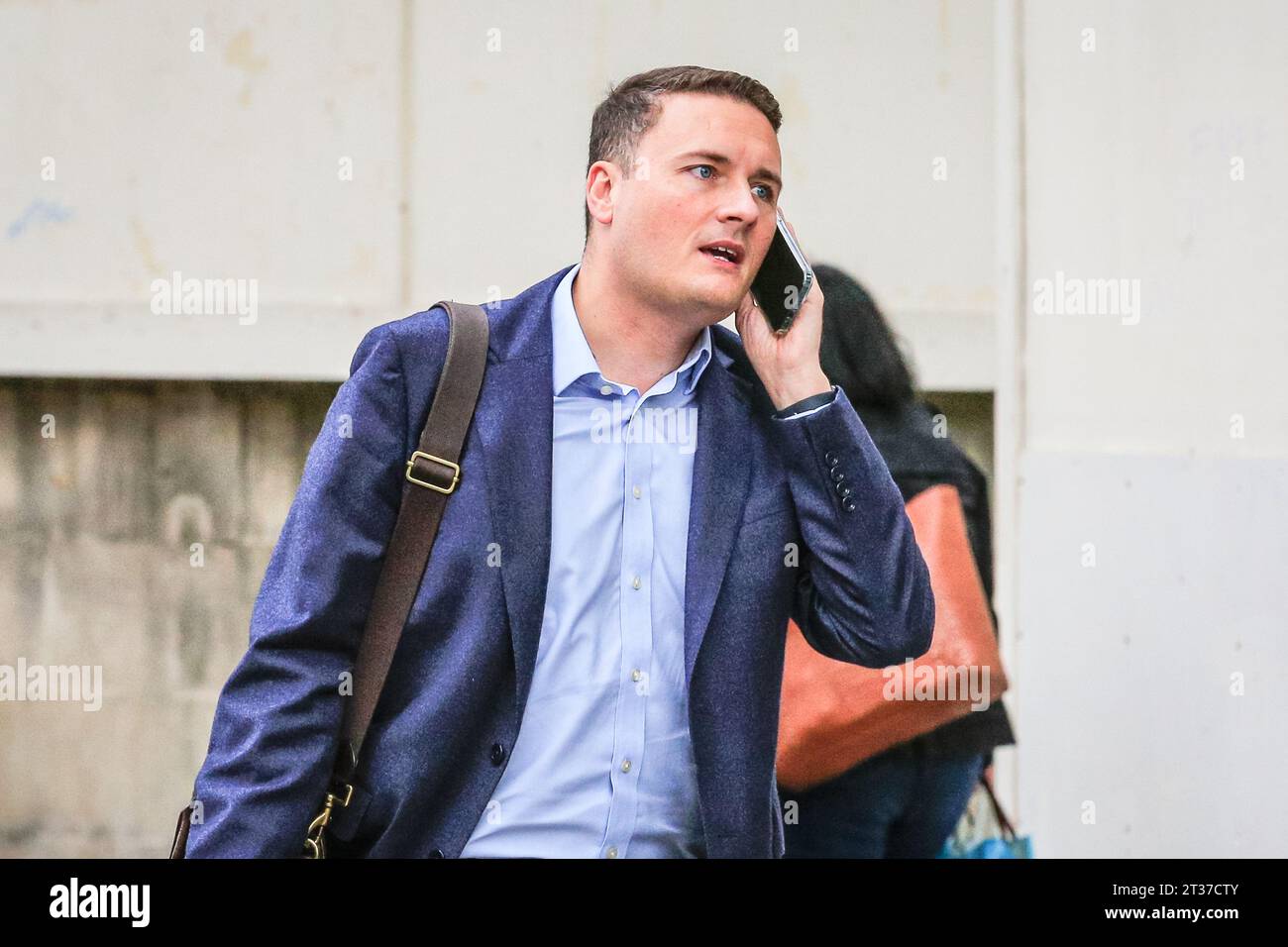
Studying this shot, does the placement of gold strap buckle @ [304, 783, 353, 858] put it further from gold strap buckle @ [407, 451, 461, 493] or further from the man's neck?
the man's neck

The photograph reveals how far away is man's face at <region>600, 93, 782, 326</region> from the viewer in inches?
86.4

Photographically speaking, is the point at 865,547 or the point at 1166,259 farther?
the point at 1166,259

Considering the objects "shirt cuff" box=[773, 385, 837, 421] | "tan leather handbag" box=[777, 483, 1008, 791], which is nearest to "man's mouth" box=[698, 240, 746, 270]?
"shirt cuff" box=[773, 385, 837, 421]

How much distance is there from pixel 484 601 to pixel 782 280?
753 mm

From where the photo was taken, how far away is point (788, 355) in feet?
7.47

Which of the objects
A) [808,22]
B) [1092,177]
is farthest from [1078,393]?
[808,22]

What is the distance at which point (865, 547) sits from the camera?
2.19m

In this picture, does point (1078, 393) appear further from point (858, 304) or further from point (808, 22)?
point (808, 22)

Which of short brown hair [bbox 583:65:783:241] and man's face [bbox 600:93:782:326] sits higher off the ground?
short brown hair [bbox 583:65:783:241]

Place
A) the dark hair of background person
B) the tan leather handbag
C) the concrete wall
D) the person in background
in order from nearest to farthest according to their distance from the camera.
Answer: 1. the tan leather handbag
2. the person in background
3. the dark hair of background person
4. the concrete wall

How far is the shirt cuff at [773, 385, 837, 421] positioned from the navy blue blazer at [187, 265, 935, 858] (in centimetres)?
2

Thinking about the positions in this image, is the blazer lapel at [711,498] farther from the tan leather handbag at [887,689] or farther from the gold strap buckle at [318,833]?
the tan leather handbag at [887,689]

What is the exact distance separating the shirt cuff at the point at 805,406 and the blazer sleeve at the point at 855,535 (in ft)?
0.04
